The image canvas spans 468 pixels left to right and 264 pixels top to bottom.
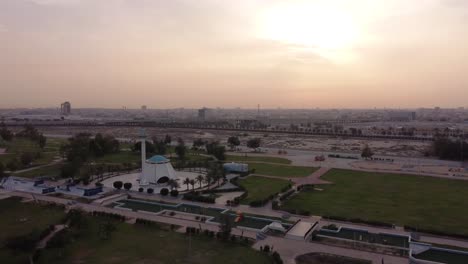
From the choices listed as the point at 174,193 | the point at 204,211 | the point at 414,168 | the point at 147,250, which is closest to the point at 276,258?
the point at 147,250

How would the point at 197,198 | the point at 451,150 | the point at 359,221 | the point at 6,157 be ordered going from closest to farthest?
the point at 359,221 < the point at 197,198 < the point at 6,157 < the point at 451,150

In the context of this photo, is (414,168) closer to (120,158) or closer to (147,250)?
(147,250)

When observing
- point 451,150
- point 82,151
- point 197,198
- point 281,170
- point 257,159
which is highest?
point 451,150

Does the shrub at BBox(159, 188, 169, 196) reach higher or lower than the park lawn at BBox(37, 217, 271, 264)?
higher

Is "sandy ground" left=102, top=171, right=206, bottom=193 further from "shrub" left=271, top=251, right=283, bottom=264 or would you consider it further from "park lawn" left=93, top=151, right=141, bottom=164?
"shrub" left=271, top=251, right=283, bottom=264

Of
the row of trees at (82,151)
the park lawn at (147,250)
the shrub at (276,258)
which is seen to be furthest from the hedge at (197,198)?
the row of trees at (82,151)

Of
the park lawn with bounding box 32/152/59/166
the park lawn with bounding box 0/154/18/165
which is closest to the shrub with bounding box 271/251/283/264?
the park lawn with bounding box 32/152/59/166
